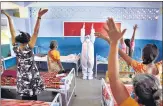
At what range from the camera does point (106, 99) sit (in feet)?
3.75

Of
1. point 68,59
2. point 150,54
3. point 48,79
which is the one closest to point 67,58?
point 68,59

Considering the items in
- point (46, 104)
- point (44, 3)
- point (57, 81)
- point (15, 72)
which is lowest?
point (46, 104)

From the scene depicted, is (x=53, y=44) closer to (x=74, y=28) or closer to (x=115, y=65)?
(x=74, y=28)

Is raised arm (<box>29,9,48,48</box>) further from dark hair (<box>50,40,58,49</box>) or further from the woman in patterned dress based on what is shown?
dark hair (<box>50,40,58,49</box>)

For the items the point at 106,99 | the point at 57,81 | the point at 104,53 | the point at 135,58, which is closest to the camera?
the point at 135,58

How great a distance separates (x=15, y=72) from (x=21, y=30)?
0.88 ft

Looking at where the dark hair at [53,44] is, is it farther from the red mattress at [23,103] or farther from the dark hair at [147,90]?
the dark hair at [147,90]

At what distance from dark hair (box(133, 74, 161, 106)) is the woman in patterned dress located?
69 centimetres

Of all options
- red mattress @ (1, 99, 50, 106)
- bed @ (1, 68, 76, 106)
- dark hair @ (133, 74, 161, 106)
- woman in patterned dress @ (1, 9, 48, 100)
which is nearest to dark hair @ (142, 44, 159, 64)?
dark hair @ (133, 74, 161, 106)

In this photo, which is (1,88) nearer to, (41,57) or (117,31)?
(41,57)

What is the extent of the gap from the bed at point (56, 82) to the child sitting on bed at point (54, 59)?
0.15ft

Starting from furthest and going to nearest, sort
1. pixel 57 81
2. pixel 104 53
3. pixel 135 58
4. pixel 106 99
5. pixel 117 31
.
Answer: pixel 57 81
pixel 106 99
pixel 104 53
pixel 135 58
pixel 117 31

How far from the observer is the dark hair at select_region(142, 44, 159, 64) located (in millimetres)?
814

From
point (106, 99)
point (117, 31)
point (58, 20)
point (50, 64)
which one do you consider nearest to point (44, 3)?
point (58, 20)
